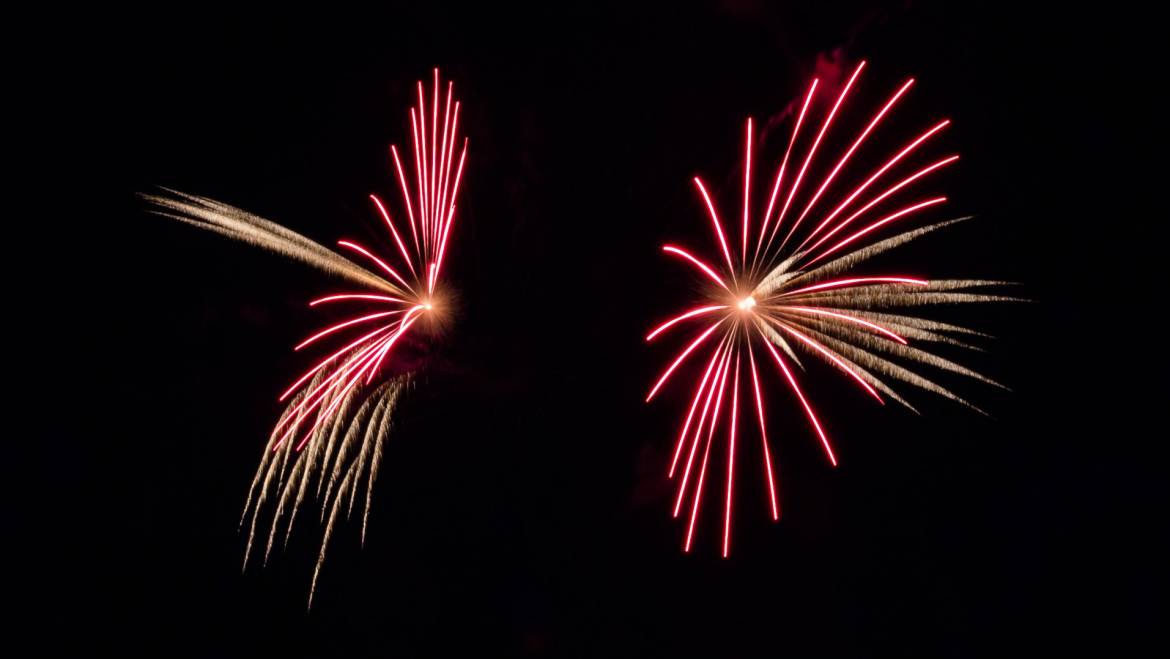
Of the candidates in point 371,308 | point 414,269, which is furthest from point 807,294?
point 371,308

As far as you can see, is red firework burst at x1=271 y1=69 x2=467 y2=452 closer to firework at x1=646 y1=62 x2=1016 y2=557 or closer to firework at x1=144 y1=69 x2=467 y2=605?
firework at x1=144 y1=69 x2=467 y2=605

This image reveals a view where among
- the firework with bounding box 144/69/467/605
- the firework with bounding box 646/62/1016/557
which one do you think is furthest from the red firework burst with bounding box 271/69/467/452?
the firework with bounding box 646/62/1016/557

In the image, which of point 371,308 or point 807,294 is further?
point 371,308

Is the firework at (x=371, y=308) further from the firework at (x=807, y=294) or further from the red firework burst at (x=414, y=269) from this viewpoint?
the firework at (x=807, y=294)

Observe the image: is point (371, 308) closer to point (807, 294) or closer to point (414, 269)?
point (414, 269)

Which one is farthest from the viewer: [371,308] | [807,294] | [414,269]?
[371,308]

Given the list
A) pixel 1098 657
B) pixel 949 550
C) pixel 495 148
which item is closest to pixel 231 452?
pixel 495 148

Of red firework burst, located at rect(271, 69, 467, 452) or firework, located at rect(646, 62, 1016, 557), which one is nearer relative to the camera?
firework, located at rect(646, 62, 1016, 557)

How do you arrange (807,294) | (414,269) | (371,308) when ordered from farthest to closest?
(371,308), (414,269), (807,294)

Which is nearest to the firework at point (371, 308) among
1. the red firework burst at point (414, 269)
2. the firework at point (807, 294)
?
the red firework burst at point (414, 269)
